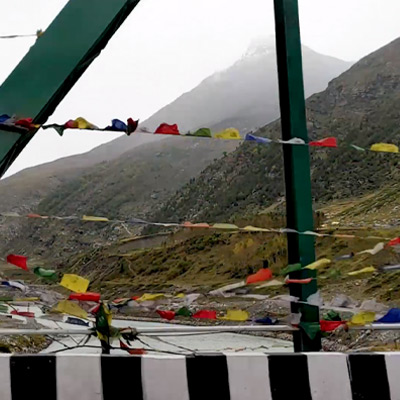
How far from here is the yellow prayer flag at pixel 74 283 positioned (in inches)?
61.6

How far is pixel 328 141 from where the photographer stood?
5.94 feet

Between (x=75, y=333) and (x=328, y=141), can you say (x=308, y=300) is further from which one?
(x=75, y=333)

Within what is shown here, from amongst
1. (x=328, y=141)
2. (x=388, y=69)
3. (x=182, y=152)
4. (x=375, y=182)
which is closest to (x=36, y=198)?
(x=182, y=152)

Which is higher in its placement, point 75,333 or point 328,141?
point 328,141

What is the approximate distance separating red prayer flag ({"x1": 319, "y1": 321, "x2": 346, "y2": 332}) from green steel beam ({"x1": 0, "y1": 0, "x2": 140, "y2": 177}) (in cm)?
90

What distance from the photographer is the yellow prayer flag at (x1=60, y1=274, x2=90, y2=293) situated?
1.57 m

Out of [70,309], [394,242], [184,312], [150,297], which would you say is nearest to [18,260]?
[70,309]

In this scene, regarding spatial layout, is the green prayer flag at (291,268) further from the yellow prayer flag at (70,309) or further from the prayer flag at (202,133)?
the yellow prayer flag at (70,309)

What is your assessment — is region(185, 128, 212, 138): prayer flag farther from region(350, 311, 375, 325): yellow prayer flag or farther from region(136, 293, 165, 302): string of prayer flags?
region(350, 311, 375, 325): yellow prayer flag

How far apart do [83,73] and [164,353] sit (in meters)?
0.71

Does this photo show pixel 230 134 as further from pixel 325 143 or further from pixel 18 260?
pixel 18 260

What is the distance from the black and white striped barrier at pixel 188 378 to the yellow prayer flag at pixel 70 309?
0.18 meters

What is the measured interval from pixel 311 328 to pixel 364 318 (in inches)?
5.8

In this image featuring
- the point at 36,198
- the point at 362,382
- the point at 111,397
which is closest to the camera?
the point at 111,397
